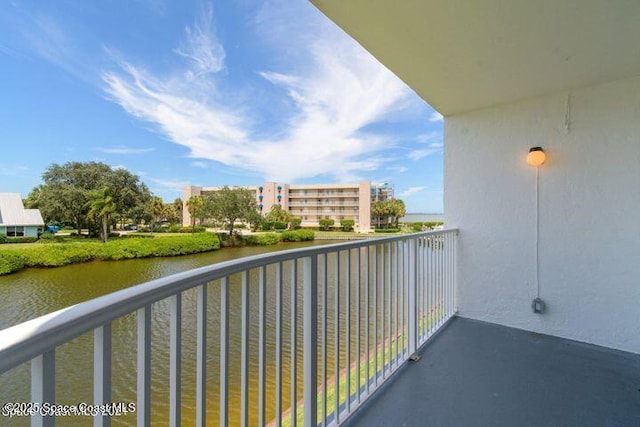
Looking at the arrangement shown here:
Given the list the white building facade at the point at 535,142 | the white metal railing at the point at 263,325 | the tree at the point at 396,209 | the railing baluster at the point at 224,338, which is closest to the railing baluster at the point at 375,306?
the white metal railing at the point at 263,325

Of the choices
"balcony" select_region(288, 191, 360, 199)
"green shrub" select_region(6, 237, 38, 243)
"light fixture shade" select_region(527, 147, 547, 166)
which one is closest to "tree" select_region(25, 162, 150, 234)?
"green shrub" select_region(6, 237, 38, 243)

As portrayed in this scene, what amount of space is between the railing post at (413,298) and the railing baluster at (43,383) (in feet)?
6.66

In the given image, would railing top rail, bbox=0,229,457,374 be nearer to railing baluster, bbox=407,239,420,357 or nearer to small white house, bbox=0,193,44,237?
railing baluster, bbox=407,239,420,357

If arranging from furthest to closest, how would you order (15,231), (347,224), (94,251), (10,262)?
(347,224) → (15,231) → (94,251) → (10,262)

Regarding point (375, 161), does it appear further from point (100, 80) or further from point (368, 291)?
point (368, 291)

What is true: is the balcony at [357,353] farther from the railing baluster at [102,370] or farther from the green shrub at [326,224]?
the green shrub at [326,224]

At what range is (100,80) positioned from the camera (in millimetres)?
21000

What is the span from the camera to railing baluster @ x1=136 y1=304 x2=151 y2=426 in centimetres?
66

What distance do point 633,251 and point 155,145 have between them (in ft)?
130

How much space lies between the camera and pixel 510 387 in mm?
1824

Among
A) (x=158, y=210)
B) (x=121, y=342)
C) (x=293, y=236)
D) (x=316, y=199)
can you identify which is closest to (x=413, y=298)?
(x=121, y=342)

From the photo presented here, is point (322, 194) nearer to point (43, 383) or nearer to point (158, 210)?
point (158, 210)

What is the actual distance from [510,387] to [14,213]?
94.5ft

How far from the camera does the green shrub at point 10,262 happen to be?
1122cm
